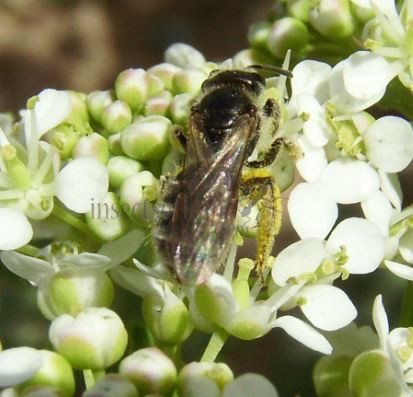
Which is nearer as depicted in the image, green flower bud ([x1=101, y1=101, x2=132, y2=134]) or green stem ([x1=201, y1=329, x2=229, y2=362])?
green stem ([x1=201, y1=329, x2=229, y2=362])

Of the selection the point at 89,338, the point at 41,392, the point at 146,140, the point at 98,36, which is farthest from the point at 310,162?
the point at 98,36

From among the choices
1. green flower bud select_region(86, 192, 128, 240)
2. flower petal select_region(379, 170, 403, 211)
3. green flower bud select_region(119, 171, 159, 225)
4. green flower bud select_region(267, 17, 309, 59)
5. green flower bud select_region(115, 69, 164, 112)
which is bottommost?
green flower bud select_region(86, 192, 128, 240)

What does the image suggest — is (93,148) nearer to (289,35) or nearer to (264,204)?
(264,204)

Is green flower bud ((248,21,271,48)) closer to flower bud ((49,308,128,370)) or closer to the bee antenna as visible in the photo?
the bee antenna

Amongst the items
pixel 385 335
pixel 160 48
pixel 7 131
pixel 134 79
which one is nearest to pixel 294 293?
pixel 385 335

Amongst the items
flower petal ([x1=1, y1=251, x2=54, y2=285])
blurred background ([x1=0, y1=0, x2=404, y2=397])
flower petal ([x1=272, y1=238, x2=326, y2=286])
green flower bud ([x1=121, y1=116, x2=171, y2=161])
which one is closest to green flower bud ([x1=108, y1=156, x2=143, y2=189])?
green flower bud ([x1=121, y1=116, x2=171, y2=161])

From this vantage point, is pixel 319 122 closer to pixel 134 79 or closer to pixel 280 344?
pixel 134 79

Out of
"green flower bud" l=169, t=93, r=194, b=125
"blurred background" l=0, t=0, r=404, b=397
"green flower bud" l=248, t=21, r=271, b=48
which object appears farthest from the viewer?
"blurred background" l=0, t=0, r=404, b=397
